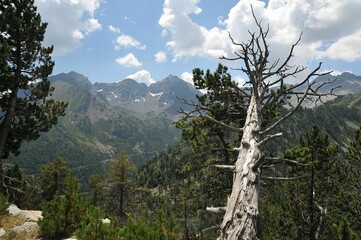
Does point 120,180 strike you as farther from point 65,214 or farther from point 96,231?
point 96,231

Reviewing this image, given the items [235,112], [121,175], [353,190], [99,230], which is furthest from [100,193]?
[99,230]

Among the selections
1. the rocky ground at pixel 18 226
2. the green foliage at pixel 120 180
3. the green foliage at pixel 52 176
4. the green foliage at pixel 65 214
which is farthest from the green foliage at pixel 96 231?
the green foliage at pixel 52 176

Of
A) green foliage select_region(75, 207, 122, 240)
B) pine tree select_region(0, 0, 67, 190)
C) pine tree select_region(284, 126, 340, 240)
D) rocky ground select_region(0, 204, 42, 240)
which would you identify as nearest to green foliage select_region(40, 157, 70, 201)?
pine tree select_region(0, 0, 67, 190)

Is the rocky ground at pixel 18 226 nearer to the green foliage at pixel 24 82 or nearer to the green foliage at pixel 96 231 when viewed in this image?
the green foliage at pixel 96 231

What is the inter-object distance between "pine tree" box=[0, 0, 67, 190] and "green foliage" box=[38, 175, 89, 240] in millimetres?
9815

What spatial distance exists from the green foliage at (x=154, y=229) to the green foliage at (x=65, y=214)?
3.39m

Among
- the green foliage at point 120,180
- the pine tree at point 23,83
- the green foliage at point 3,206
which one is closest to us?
the green foliage at point 3,206

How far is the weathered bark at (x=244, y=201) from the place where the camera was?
593 cm

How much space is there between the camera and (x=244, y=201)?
21.6 feet

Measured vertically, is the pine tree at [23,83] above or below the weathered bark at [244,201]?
above

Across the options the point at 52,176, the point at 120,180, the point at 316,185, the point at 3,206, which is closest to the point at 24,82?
the point at 3,206

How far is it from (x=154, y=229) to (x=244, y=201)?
8.23 feet

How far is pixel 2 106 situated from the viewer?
19.4 metres

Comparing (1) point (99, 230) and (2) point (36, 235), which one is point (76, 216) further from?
(1) point (99, 230)
